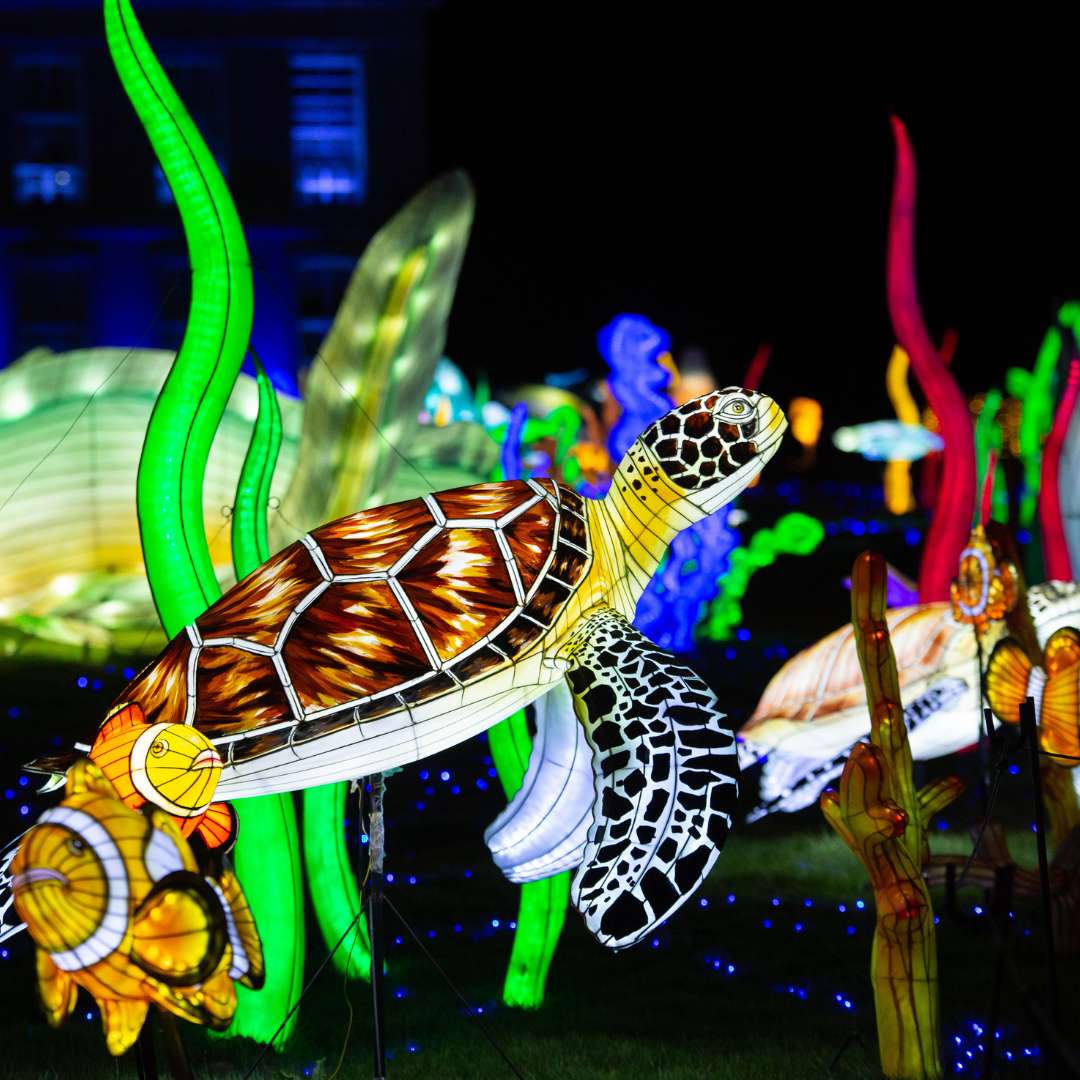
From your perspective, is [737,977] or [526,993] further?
[737,977]

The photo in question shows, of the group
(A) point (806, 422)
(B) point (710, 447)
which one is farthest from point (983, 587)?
(A) point (806, 422)

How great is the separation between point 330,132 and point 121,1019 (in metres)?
Result: 16.5

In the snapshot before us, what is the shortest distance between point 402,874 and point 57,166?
43.1 ft

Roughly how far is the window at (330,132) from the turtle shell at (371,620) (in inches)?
570

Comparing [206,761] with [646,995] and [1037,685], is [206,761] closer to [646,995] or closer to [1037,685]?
[646,995]

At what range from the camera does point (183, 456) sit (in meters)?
4.55

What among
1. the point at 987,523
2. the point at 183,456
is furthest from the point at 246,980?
the point at 987,523

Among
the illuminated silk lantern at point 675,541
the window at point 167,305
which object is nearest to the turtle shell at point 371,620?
the illuminated silk lantern at point 675,541

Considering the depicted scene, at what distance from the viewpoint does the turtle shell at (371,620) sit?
12.3 ft

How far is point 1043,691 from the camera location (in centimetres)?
504

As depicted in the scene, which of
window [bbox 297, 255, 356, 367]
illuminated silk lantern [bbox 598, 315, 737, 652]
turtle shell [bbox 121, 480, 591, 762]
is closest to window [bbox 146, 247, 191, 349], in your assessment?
window [bbox 297, 255, 356, 367]

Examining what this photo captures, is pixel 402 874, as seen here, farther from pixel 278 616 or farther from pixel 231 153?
pixel 231 153

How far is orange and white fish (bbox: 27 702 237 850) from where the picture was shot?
324 cm

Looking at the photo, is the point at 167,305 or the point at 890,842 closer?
the point at 890,842
